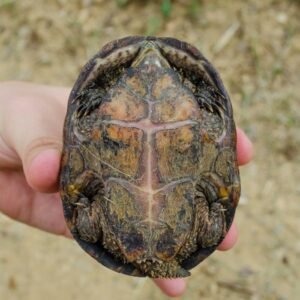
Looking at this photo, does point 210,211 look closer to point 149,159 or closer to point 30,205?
point 149,159

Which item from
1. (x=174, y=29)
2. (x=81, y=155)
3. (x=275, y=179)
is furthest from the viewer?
(x=174, y=29)

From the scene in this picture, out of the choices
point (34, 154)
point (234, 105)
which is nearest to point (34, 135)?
point (34, 154)

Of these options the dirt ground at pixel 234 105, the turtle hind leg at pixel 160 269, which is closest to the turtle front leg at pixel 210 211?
the turtle hind leg at pixel 160 269

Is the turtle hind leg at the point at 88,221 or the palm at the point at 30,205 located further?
the palm at the point at 30,205

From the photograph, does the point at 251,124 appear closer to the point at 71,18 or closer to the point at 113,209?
the point at 71,18

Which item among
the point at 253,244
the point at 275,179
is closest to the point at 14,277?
the point at 253,244

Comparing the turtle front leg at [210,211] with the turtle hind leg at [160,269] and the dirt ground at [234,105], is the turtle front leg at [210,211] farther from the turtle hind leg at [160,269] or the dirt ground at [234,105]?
the dirt ground at [234,105]

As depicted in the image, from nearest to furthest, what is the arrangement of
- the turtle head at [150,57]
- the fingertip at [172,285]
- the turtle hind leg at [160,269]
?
the turtle hind leg at [160,269] → the turtle head at [150,57] → the fingertip at [172,285]

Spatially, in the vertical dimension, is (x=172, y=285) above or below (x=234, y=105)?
above
